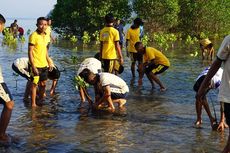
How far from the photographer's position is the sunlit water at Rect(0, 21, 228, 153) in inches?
243

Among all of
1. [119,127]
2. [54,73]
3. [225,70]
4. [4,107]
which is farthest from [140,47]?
[225,70]

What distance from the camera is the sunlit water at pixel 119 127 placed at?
6168 mm

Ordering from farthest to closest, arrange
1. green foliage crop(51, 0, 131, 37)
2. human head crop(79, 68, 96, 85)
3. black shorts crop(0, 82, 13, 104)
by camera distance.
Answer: green foliage crop(51, 0, 131, 37), human head crop(79, 68, 96, 85), black shorts crop(0, 82, 13, 104)

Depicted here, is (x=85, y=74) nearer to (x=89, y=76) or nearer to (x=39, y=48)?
(x=89, y=76)

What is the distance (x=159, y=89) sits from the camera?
11.0m

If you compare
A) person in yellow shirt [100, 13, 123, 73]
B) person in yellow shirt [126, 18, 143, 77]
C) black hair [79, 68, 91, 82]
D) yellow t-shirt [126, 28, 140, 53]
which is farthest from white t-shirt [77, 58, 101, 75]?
yellow t-shirt [126, 28, 140, 53]

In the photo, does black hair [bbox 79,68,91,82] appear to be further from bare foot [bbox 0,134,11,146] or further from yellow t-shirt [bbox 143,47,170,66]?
yellow t-shirt [bbox 143,47,170,66]

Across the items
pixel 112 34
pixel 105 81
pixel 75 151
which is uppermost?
pixel 112 34

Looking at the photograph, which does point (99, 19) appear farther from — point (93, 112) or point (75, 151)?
point (75, 151)

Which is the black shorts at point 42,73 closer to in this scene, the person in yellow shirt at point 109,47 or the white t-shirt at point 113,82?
the white t-shirt at point 113,82

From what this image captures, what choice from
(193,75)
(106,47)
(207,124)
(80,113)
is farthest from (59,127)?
(193,75)

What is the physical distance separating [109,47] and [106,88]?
2545mm

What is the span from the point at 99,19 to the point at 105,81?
25016 mm

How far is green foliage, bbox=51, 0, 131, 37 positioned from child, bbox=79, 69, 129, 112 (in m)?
23.9
